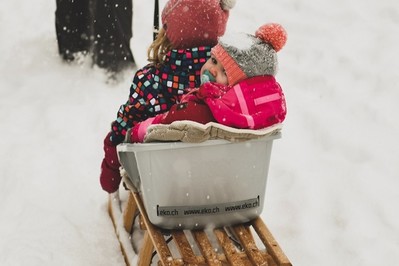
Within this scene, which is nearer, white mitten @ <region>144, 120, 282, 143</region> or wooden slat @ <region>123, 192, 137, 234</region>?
white mitten @ <region>144, 120, 282, 143</region>

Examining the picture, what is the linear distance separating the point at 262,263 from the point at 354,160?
1.47 meters

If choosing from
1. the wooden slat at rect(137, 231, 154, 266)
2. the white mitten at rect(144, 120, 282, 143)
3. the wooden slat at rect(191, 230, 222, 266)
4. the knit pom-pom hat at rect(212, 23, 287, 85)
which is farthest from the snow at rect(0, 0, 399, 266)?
the knit pom-pom hat at rect(212, 23, 287, 85)

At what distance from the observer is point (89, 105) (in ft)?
12.6

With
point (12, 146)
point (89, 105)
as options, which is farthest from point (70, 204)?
point (89, 105)

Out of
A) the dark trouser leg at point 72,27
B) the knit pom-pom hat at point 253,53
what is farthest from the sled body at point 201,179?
the dark trouser leg at point 72,27

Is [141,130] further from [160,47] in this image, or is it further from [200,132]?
[160,47]

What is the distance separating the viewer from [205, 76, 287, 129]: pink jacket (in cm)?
187

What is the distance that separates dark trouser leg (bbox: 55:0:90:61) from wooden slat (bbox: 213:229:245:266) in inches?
94.3

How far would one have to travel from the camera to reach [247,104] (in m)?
1.88

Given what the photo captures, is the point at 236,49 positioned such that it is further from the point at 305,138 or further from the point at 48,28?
the point at 48,28

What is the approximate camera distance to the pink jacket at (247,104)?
187 centimetres

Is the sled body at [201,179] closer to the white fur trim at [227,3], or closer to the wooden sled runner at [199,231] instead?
the wooden sled runner at [199,231]

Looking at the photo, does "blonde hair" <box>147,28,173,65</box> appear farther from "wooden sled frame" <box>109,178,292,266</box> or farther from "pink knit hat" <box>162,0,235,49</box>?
"wooden sled frame" <box>109,178,292,266</box>

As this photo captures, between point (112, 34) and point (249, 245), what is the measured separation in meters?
2.32
